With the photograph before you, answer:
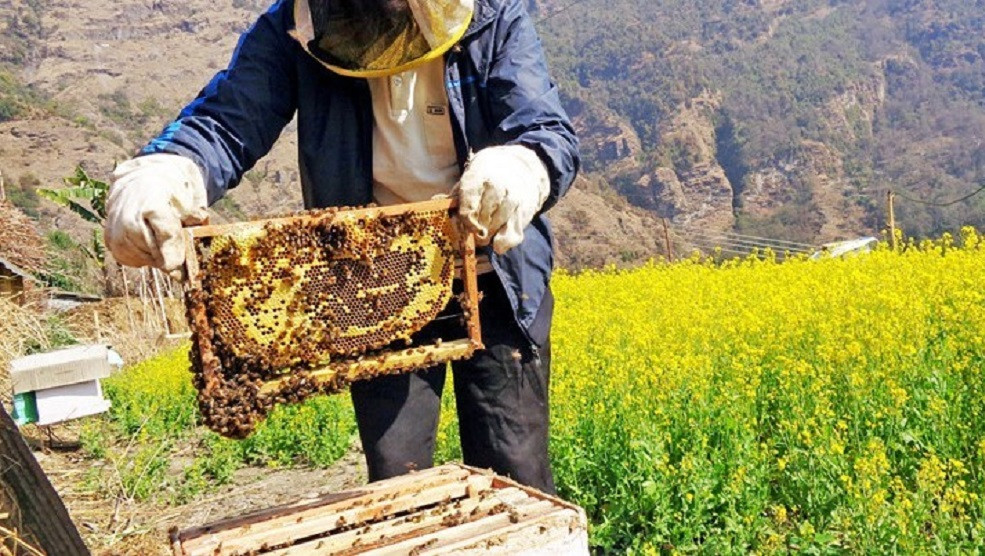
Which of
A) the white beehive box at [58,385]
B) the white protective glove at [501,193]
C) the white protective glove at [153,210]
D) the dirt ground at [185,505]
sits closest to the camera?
the white protective glove at [153,210]

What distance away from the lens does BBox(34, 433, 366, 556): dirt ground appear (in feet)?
19.8

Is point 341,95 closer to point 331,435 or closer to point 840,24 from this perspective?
point 331,435

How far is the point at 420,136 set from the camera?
3043 mm

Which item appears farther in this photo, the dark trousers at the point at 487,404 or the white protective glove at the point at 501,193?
the dark trousers at the point at 487,404

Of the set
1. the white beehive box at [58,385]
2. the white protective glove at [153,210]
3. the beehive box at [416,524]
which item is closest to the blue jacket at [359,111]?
the white protective glove at [153,210]

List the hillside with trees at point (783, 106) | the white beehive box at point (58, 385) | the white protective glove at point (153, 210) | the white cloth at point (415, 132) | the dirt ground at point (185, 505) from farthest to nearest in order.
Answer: the hillside with trees at point (783, 106) → the white beehive box at point (58, 385) → the dirt ground at point (185, 505) → the white cloth at point (415, 132) → the white protective glove at point (153, 210)

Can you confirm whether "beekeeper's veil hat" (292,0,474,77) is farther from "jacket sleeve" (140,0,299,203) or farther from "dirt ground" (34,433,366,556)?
"dirt ground" (34,433,366,556)

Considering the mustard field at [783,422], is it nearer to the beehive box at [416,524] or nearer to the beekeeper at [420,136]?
the beekeeper at [420,136]

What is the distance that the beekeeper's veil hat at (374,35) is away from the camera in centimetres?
286

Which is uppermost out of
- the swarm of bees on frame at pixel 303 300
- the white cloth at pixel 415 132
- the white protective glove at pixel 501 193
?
the white cloth at pixel 415 132

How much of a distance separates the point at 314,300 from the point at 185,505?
208 inches

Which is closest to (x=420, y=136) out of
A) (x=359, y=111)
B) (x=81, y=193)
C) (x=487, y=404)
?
(x=359, y=111)

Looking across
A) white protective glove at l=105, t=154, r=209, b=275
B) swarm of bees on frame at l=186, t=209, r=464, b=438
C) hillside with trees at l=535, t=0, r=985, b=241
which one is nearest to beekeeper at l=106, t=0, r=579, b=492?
white protective glove at l=105, t=154, r=209, b=275

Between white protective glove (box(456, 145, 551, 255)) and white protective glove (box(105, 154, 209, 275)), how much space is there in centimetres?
77
